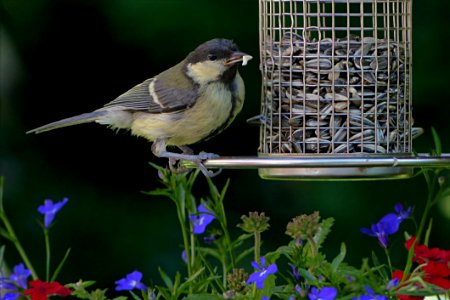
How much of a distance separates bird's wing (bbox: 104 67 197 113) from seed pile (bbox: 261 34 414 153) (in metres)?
0.43

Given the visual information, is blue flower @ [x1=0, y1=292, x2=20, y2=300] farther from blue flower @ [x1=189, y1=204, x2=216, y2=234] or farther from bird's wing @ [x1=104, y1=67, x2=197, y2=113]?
bird's wing @ [x1=104, y1=67, x2=197, y2=113]

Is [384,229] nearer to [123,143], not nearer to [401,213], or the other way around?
[401,213]

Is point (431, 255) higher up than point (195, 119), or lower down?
lower down

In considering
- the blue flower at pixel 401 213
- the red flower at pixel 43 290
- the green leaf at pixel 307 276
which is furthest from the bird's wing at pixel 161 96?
the green leaf at pixel 307 276

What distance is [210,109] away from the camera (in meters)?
3.87

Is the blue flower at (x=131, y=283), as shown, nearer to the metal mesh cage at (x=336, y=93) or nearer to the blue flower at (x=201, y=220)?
the blue flower at (x=201, y=220)

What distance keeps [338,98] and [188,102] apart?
66cm

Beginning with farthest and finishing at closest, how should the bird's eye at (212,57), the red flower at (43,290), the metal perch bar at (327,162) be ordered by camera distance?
the bird's eye at (212,57) < the metal perch bar at (327,162) < the red flower at (43,290)

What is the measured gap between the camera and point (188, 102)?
3.94 meters

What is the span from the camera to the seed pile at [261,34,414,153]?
3.56 metres

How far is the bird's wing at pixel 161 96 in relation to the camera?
3961 millimetres

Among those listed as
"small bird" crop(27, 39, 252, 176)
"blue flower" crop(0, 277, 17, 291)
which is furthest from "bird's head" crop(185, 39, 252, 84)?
"blue flower" crop(0, 277, 17, 291)

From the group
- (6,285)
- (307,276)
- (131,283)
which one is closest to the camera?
(307,276)

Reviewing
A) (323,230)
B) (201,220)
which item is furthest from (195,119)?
(323,230)
